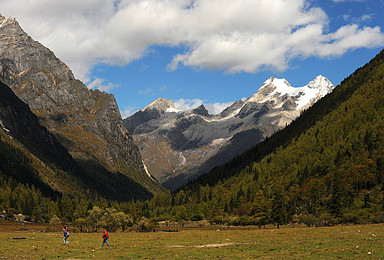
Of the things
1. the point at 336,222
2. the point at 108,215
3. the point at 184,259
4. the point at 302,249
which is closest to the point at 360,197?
the point at 336,222

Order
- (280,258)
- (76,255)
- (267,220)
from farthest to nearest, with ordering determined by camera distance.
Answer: (267,220) < (76,255) < (280,258)

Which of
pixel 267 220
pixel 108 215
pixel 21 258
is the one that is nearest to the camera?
pixel 21 258

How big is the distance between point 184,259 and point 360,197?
159 m

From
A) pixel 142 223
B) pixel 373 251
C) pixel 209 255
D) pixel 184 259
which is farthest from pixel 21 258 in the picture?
pixel 142 223

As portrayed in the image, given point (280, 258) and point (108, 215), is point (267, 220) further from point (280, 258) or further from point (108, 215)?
point (280, 258)

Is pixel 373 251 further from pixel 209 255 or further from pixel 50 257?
pixel 50 257

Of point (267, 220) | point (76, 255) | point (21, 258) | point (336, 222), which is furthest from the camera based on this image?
point (267, 220)

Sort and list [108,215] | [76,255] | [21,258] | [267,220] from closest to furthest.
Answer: [21,258] < [76,255] < [267,220] < [108,215]

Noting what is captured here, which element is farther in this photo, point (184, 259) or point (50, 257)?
point (50, 257)

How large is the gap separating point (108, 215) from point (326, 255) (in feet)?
429

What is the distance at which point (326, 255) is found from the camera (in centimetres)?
4247

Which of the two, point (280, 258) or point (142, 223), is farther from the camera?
point (142, 223)

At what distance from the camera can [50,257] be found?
163ft

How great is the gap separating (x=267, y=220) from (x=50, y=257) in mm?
111365
